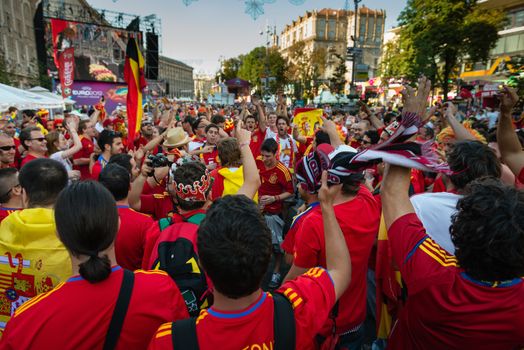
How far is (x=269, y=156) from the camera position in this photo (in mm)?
4988

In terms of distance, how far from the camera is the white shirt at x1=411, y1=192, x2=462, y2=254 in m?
2.07

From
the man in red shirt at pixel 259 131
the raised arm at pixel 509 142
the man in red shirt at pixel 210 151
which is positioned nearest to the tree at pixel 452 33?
the man in red shirt at pixel 259 131

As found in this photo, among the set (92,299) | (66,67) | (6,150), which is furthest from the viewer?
(66,67)

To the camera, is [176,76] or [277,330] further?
[176,76]

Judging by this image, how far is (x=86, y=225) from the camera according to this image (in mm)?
1472

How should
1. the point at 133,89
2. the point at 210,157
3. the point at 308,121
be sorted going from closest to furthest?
the point at 133,89
the point at 210,157
the point at 308,121

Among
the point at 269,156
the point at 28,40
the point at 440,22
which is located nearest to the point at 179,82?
the point at 28,40

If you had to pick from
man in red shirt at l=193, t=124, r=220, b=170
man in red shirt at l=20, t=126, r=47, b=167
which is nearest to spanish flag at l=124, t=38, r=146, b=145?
man in red shirt at l=193, t=124, r=220, b=170

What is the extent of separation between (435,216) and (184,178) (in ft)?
5.45

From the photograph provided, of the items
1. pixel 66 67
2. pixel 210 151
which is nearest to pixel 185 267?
pixel 210 151

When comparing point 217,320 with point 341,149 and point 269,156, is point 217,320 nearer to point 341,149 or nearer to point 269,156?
point 341,149

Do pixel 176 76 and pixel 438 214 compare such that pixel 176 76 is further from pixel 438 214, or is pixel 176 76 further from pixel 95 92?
pixel 438 214

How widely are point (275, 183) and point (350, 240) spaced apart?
9.19 ft

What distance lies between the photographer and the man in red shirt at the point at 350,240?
2225 mm
